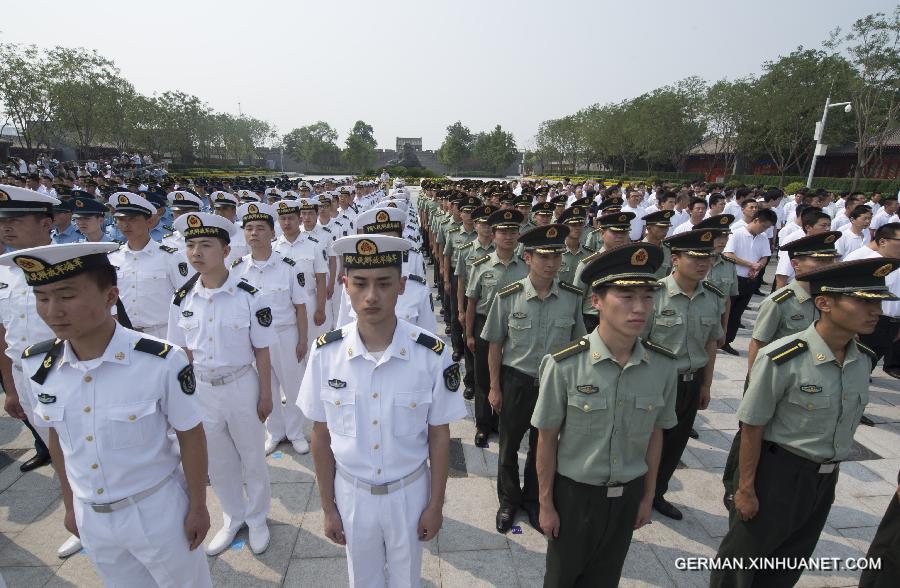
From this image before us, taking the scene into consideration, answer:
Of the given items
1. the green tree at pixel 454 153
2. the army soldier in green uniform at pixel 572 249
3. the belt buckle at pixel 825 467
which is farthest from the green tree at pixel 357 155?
the belt buckle at pixel 825 467

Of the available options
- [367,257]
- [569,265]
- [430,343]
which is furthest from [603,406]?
[569,265]

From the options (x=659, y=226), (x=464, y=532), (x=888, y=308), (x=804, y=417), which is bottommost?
(x=464, y=532)

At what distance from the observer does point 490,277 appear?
4.85 metres

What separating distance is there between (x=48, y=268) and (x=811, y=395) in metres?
3.69

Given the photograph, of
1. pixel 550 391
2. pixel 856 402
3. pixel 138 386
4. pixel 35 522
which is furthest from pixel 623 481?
pixel 35 522

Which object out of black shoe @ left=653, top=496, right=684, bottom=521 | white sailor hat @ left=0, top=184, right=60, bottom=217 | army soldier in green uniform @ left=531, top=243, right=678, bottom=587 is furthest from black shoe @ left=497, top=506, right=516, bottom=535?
white sailor hat @ left=0, top=184, right=60, bottom=217

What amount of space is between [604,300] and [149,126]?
6224 cm

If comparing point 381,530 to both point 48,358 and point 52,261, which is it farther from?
point 52,261

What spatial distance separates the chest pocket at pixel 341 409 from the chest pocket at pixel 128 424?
0.80m

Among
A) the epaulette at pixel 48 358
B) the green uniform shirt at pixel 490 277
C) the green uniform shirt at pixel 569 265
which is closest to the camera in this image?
the epaulette at pixel 48 358

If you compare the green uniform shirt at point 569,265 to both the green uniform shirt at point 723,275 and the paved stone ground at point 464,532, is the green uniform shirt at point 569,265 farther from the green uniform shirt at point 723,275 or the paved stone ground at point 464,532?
the paved stone ground at point 464,532

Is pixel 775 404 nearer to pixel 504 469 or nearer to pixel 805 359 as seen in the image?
pixel 805 359

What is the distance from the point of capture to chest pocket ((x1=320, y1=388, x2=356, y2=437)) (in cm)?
216

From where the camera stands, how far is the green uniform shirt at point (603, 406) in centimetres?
227
